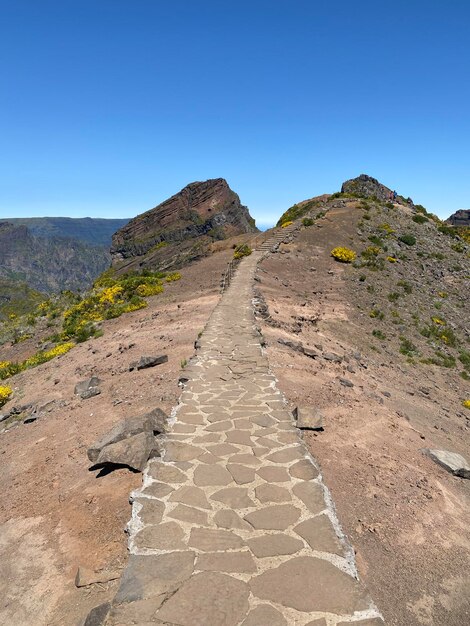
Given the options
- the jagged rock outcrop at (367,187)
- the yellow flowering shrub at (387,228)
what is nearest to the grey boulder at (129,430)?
the yellow flowering shrub at (387,228)

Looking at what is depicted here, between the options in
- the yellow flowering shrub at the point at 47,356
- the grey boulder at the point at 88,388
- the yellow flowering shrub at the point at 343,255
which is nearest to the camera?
the grey boulder at the point at 88,388

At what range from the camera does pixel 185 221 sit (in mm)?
120938

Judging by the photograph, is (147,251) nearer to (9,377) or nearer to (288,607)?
(9,377)

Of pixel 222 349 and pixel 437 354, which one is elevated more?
pixel 222 349

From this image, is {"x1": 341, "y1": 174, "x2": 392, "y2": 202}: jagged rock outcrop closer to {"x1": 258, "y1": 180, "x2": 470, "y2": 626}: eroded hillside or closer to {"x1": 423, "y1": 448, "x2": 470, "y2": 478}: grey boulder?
{"x1": 258, "y1": 180, "x2": 470, "y2": 626}: eroded hillside

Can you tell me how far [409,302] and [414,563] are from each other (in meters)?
26.5

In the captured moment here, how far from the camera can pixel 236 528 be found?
4.69 m

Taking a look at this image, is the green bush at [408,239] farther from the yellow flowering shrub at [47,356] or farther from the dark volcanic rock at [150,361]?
the dark volcanic rock at [150,361]

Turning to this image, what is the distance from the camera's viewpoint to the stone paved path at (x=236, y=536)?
3.61 m

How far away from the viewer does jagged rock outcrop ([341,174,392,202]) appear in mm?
60281

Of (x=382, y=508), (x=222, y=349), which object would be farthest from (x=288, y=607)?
(x=222, y=349)

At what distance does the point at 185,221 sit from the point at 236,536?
4779 inches

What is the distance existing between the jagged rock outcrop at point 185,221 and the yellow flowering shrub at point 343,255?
77.3 m

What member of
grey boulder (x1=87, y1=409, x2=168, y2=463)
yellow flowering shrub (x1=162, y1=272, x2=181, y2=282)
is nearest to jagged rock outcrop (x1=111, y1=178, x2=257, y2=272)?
yellow flowering shrub (x1=162, y1=272, x2=181, y2=282)
